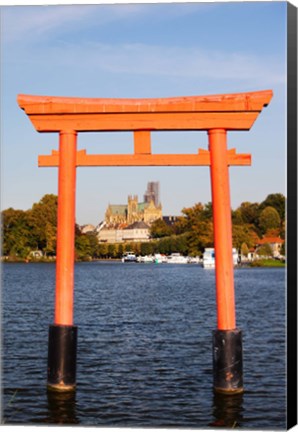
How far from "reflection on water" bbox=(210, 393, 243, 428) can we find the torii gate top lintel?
9.44 feet

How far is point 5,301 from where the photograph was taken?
25703mm

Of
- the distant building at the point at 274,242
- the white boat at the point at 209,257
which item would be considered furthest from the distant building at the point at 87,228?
the white boat at the point at 209,257

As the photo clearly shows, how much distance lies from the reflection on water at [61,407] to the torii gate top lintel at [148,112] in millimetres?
2855

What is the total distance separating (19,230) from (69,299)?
104ft

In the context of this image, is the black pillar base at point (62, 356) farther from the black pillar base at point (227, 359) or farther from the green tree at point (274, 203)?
the green tree at point (274, 203)

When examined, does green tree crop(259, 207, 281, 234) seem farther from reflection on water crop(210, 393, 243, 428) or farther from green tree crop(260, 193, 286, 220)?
reflection on water crop(210, 393, 243, 428)

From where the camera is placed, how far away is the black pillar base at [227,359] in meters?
7.49

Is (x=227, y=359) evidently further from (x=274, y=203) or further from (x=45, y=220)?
(x=274, y=203)

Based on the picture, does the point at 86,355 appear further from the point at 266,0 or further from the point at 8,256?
the point at 8,256

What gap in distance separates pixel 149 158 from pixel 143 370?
14.0ft

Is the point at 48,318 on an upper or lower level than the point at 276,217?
lower

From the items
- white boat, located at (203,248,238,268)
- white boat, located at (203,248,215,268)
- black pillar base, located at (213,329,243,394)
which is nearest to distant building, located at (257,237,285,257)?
white boat, located at (203,248,238,268)

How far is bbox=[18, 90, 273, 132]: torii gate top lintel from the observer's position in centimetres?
752

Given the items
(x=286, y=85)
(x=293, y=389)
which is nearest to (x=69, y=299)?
(x=293, y=389)
